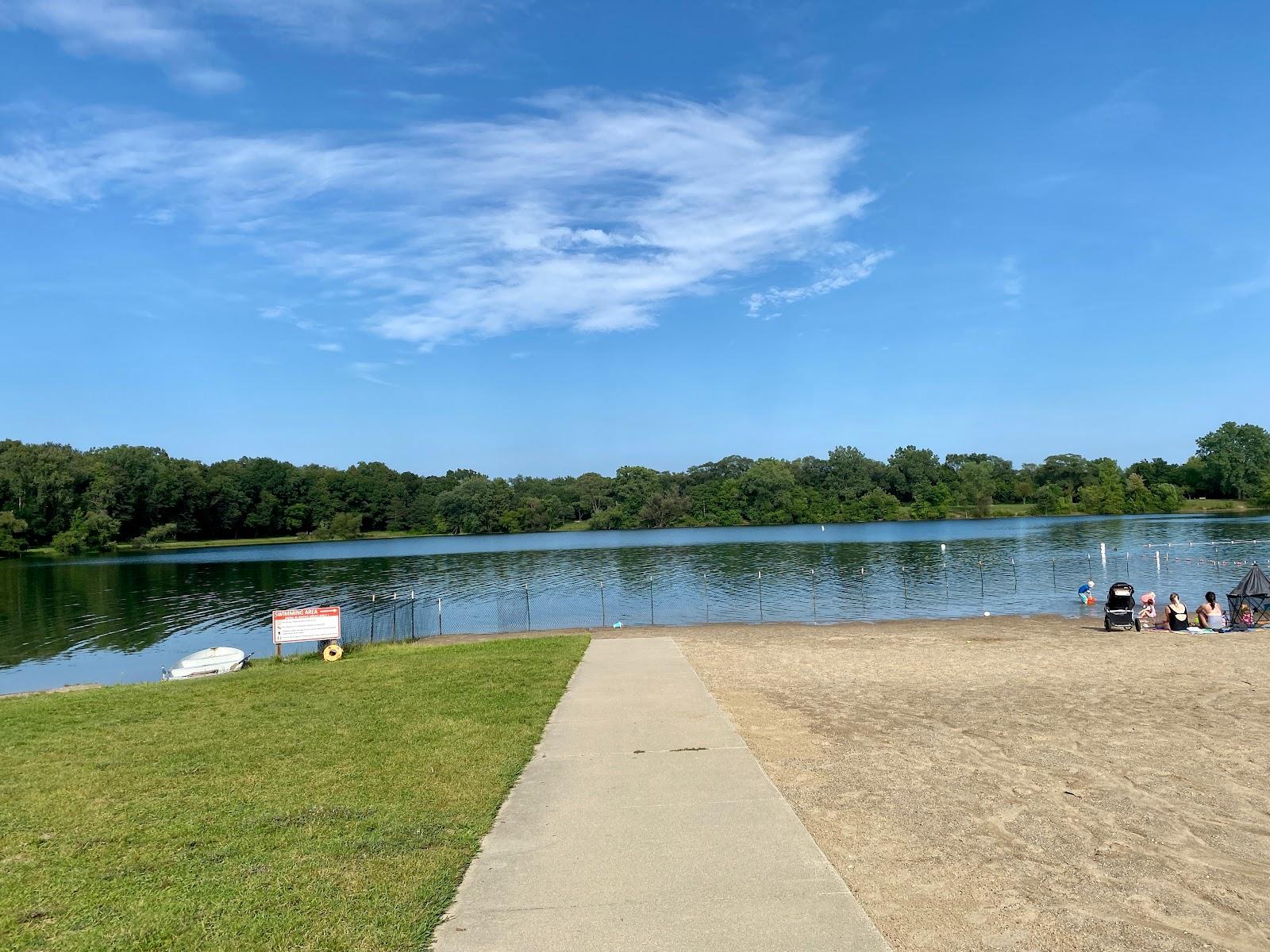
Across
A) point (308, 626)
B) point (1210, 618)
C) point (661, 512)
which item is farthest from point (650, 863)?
point (661, 512)

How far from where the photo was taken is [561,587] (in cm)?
4122

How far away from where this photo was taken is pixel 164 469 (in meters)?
108

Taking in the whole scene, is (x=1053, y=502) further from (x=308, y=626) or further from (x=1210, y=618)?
(x=308, y=626)

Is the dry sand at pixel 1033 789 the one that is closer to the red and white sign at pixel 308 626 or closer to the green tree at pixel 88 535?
the red and white sign at pixel 308 626

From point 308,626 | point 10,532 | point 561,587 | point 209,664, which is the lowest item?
point 561,587

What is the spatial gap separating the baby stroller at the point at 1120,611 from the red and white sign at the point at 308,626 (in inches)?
741

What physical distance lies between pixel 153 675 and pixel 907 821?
21.5m

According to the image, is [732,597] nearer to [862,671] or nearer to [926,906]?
[862,671]

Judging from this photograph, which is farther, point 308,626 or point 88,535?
point 88,535

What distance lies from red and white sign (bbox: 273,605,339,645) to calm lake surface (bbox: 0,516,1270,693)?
506 cm

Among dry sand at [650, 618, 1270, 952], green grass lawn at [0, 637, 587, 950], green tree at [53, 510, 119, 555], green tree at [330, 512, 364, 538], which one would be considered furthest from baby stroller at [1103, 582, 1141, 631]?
green tree at [330, 512, 364, 538]

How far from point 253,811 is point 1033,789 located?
22.2 feet

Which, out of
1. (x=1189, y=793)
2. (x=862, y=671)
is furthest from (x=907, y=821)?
(x=862, y=671)

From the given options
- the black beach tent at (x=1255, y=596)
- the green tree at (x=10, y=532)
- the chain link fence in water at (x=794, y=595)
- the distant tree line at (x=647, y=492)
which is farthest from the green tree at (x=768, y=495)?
the black beach tent at (x=1255, y=596)
